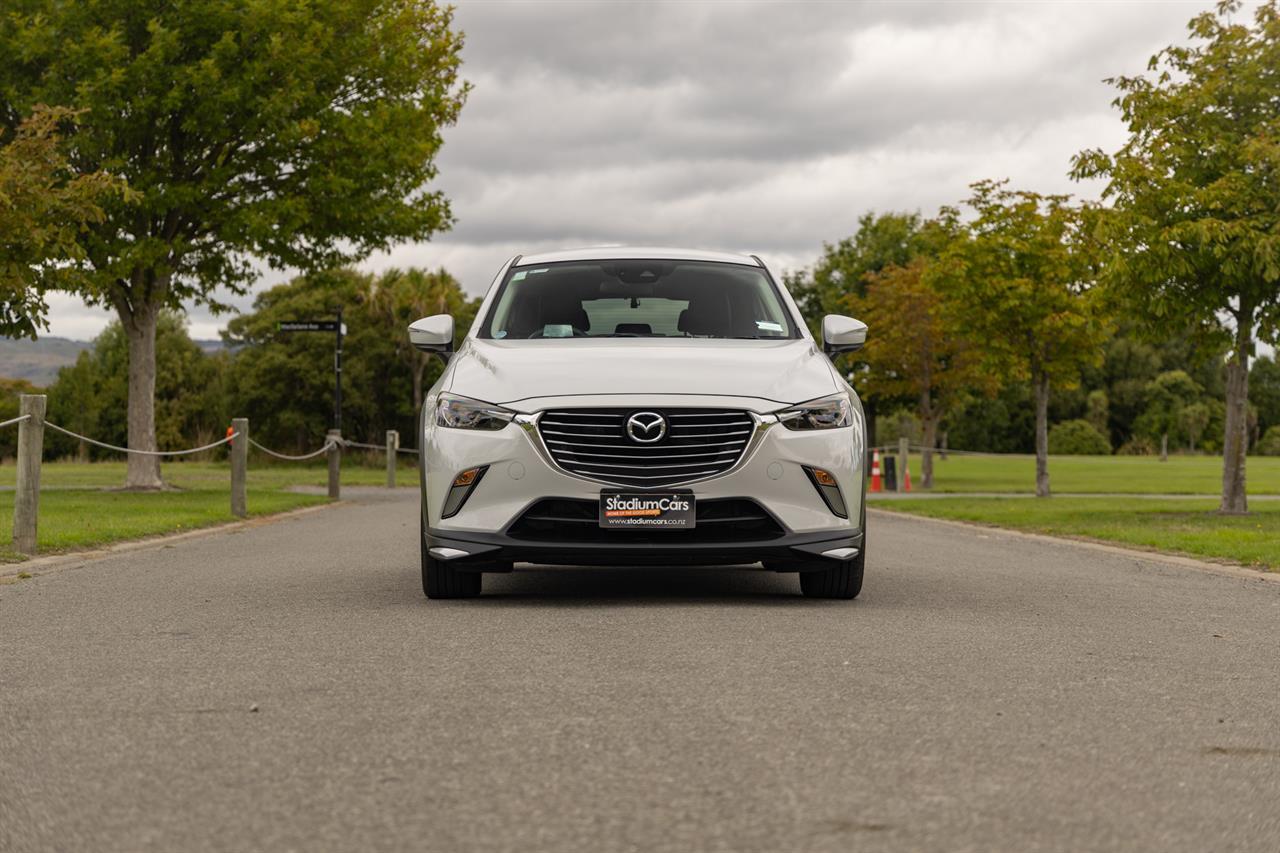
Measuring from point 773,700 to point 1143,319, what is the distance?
15137mm

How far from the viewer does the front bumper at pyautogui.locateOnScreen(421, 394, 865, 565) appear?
7492 millimetres

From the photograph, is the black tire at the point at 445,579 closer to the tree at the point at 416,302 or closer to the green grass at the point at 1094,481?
the green grass at the point at 1094,481

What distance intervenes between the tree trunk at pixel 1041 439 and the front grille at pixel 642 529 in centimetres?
2171

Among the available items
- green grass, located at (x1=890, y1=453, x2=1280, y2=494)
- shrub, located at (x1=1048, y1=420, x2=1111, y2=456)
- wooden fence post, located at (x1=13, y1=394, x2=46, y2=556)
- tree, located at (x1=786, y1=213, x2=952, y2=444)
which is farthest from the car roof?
shrub, located at (x1=1048, y1=420, x2=1111, y2=456)

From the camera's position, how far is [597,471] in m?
7.50

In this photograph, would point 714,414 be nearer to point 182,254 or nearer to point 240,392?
point 182,254

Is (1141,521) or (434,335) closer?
(434,335)

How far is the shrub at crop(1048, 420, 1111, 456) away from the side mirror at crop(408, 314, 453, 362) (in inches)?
3233

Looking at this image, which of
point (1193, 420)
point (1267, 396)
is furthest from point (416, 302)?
point (1267, 396)

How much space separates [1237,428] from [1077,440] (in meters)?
71.5

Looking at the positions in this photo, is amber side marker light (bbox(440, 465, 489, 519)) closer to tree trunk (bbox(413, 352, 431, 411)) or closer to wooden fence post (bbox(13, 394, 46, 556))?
wooden fence post (bbox(13, 394, 46, 556))

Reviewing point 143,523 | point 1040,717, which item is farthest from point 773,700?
point 143,523

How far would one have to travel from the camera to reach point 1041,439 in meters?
30.9

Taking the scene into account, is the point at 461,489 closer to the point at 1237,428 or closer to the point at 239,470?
the point at 239,470
